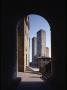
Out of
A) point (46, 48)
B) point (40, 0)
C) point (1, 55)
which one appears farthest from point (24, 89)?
point (46, 48)

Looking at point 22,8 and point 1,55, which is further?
point 22,8

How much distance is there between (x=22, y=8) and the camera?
67.9 feet

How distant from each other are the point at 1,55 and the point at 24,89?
492 cm

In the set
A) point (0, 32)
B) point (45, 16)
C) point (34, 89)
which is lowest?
point (34, 89)

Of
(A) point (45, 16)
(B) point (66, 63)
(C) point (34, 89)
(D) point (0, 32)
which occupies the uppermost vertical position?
(A) point (45, 16)

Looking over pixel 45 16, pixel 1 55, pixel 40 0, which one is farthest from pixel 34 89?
pixel 45 16

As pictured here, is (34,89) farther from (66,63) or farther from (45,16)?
(45,16)

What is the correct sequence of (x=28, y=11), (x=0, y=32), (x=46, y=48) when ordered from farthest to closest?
1. (x=46, y=48)
2. (x=28, y=11)
3. (x=0, y=32)

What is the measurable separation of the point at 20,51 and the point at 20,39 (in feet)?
4.44

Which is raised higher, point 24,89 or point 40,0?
point 40,0

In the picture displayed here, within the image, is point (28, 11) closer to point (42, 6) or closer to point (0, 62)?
point (42, 6)

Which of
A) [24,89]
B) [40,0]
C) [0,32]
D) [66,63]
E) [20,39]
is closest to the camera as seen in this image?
[0,32]

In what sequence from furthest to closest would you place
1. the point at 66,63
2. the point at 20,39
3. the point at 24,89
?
the point at 20,39 < the point at 24,89 < the point at 66,63

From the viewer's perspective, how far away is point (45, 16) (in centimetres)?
2261
